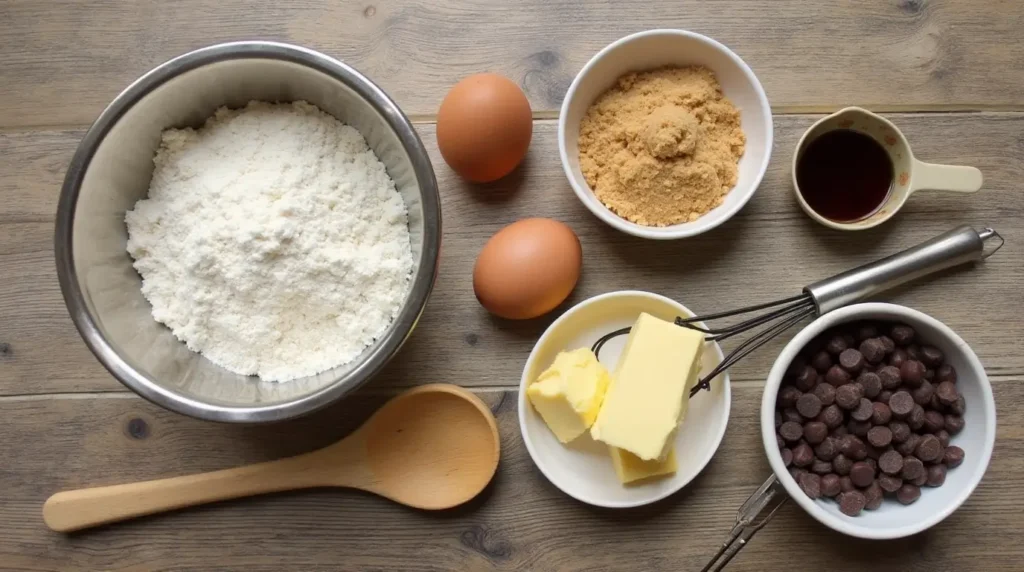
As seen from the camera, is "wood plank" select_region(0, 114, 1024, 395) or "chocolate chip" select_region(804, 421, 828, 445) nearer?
"chocolate chip" select_region(804, 421, 828, 445)

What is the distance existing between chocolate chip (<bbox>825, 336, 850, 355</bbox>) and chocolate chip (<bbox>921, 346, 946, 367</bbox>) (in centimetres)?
12

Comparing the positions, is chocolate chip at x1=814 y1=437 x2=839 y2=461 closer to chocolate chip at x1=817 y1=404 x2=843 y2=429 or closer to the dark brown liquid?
chocolate chip at x1=817 y1=404 x2=843 y2=429

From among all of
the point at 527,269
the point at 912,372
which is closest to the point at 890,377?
the point at 912,372

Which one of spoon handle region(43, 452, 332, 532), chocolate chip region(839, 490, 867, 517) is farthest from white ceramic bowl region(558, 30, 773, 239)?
spoon handle region(43, 452, 332, 532)

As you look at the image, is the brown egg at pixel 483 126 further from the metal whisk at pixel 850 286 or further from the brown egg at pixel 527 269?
the metal whisk at pixel 850 286

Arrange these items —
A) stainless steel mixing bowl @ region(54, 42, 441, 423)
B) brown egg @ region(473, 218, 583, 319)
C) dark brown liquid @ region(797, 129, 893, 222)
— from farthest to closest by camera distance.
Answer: dark brown liquid @ region(797, 129, 893, 222) < brown egg @ region(473, 218, 583, 319) < stainless steel mixing bowl @ region(54, 42, 441, 423)

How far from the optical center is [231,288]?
3.36ft

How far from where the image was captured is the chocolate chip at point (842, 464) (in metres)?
1.11

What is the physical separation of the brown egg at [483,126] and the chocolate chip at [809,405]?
576mm

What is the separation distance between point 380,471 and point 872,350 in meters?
0.79

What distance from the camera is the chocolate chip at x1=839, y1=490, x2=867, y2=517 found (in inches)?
43.0

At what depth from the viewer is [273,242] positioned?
986mm

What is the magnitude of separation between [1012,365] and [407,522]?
41.3 inches

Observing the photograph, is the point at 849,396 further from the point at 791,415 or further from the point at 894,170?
the point at 894,170
